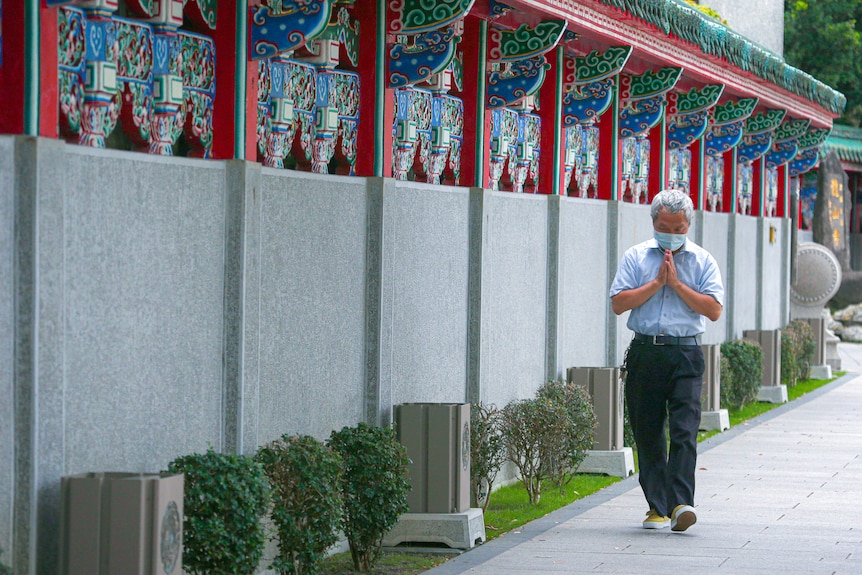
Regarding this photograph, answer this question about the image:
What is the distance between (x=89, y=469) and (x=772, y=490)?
6108mm

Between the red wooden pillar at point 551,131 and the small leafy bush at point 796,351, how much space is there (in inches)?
333

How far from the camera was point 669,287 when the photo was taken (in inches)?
356

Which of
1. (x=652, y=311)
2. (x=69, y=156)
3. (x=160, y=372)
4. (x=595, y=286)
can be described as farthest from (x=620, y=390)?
(x=69, y=156)

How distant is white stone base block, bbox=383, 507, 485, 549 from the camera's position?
28.0ft

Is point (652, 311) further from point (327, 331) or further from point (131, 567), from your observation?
point (131, 567)

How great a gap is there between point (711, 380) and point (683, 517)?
6.40 meters

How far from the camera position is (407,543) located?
8.61 m

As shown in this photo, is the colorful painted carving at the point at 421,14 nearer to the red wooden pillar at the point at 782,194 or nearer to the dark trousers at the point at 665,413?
the dark trousers at the point at 665,413

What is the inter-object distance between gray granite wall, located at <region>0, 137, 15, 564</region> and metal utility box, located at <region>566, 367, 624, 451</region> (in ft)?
→ 21.9

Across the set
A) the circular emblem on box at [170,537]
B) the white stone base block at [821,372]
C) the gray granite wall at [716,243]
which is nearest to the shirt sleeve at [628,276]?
the circular emblem on box at [170,537]

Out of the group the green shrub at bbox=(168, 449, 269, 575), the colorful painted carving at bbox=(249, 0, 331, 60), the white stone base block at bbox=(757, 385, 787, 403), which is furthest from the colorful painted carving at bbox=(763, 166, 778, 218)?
the green shrub at bbox=(168, 449, 269, 575)

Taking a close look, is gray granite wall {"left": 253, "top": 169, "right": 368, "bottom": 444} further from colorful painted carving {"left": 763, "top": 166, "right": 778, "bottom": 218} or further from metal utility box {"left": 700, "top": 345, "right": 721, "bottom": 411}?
colorful painted carving {"left": 763, "top": 166, "right": 778, "bottom": 218}

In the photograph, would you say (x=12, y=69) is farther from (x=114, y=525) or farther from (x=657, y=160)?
(x=657, y=160)

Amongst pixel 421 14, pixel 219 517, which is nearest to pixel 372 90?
pixel 421 14
